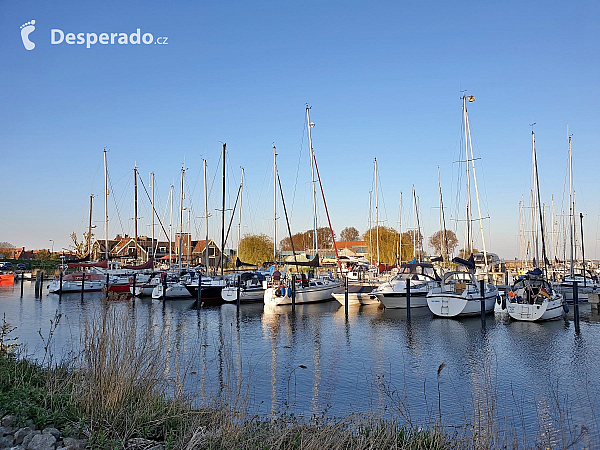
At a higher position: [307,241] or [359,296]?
[307,241]

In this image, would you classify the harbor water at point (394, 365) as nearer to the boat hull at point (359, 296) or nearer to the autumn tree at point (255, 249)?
the boat hull at point (359, 296)

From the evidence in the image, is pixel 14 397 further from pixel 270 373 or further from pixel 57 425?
pixel 270 373

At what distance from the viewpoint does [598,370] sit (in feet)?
56.0

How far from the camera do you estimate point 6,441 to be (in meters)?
7.26

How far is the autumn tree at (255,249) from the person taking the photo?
87.6 metres

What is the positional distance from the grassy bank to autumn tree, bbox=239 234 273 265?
252 ft

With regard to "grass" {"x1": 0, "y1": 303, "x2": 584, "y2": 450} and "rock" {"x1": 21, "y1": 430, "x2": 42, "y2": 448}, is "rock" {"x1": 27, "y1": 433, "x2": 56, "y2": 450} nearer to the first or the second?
"rock" {"x1": 21, "y1": 430, "x2": 42, "y2": 448}

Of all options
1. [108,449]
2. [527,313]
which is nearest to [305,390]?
[108,449]

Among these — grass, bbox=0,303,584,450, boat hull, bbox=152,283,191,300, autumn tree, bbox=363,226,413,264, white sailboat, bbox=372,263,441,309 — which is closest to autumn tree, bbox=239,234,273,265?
autumn tree, bbox=363,226,413,264

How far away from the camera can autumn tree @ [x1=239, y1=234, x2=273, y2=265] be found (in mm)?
87625

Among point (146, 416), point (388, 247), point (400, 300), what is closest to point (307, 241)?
point (388, 247)

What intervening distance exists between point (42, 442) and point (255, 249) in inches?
3276

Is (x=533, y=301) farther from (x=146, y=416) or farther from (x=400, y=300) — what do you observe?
(x=146, y=416)

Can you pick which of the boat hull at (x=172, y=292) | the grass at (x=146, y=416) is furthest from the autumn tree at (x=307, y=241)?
the grass at (x=146, y=416)
